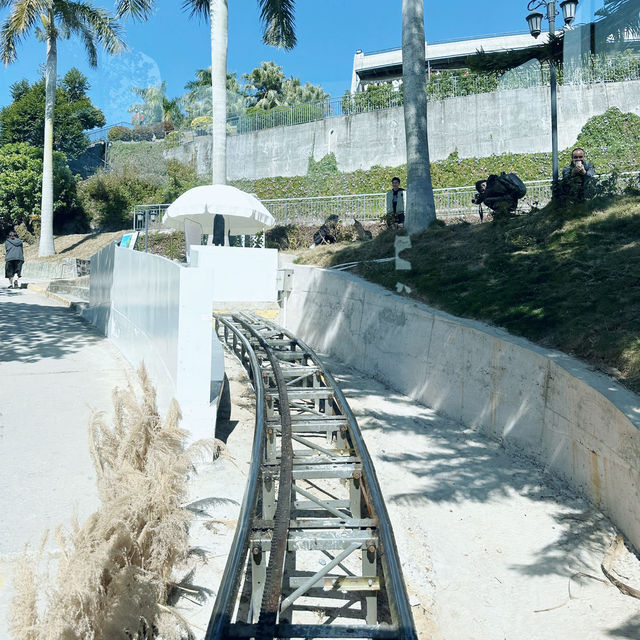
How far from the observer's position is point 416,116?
45.3 feet

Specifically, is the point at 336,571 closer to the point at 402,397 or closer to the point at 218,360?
the point at 218,360

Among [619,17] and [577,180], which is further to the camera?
[619,17]

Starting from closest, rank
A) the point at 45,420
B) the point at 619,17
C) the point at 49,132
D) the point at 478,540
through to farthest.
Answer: the point at 478,540 < the point at 45,420 < the point at 619,17 < the point at 49,132

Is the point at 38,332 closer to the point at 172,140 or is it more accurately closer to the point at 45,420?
the point at 45,420

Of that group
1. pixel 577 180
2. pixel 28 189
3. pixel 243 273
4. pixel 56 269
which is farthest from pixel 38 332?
pixel 28 189

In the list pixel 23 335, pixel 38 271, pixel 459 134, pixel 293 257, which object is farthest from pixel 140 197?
pixel 23 335

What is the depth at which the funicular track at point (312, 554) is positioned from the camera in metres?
3.23

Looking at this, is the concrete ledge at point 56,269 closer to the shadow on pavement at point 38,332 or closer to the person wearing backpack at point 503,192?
the shadow on pavement at point 38,332

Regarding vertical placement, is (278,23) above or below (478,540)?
above

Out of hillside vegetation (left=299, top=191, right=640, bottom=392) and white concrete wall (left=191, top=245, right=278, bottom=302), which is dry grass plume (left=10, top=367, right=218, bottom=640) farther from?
white concrete wall (left=191, top=245, right=278, bottom=302)

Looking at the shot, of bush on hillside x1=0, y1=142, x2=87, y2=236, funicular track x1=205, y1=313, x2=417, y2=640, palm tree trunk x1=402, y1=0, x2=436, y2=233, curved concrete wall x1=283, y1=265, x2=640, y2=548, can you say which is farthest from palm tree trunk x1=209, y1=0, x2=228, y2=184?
bush on hillside x1=0, y1=142, x2=87, y2=236

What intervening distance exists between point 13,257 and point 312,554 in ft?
61.3

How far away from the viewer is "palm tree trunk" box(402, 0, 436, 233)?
1354 centimetres

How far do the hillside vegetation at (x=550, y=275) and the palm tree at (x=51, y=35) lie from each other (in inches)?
842
